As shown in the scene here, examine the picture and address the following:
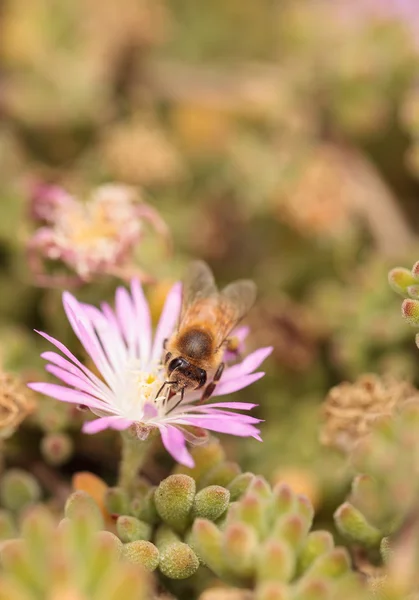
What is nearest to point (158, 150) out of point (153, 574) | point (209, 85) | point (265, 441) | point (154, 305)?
point (209, 85)

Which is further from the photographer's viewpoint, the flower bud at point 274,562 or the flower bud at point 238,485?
the flower bud at point 238,485

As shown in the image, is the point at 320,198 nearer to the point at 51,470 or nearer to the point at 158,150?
the point at 158,150

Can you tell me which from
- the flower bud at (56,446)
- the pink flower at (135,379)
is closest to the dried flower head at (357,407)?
the pink flower at (135,379)

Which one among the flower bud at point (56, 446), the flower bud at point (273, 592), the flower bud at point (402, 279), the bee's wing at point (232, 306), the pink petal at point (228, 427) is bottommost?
the flower bud at point (56, 446)

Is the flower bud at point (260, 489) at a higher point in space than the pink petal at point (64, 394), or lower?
lower

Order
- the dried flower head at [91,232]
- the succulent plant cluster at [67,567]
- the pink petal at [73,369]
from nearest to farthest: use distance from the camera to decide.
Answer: the succulent plant cluster at [67,567], the pink petal at [73,369], the dried flower head at [91,232]

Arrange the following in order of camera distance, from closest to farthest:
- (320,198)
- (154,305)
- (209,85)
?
(154,305) → (320,198) → (209,85)

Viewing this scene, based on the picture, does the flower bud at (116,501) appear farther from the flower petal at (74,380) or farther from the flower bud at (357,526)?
the flower bud at (357,526)
